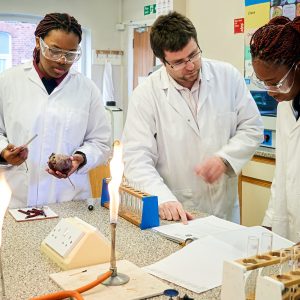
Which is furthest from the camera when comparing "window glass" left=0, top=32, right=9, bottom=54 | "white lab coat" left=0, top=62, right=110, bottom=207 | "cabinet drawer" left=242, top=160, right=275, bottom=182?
"window glass" left=0, top=32, right=9, bottom=54

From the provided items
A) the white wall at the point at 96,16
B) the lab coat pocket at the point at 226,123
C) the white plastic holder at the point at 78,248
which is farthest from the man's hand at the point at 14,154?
the white wall at the point at 96,16

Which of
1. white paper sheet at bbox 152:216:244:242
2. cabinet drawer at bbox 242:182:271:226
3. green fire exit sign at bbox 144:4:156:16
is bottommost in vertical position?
cabinet drawer at bbox 242:182:271:226

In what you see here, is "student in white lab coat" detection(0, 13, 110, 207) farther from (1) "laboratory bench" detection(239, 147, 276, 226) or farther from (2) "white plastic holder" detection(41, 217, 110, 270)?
(1) "laboratory bench" detection(239, 147, 276, 226)

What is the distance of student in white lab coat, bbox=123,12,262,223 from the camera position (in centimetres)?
→ 212

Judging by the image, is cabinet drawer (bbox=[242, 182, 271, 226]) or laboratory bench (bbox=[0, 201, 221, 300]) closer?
laboratory bench (bbox=[0, 201, 221, 300])

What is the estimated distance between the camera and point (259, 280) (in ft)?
2.89

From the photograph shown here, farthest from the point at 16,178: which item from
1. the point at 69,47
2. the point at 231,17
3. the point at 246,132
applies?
the point at 231,17

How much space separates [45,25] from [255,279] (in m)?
1.62

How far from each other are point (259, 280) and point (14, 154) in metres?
1.38

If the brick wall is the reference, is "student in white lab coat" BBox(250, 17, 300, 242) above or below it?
below

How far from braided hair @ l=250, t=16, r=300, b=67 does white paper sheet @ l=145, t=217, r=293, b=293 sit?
0.60 m

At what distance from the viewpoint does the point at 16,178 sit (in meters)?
2.22

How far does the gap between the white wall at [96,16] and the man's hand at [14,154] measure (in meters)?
3.80

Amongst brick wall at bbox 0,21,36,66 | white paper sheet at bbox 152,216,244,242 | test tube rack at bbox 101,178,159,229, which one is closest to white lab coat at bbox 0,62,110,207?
test tube rack at bbox 101,178,159,229
